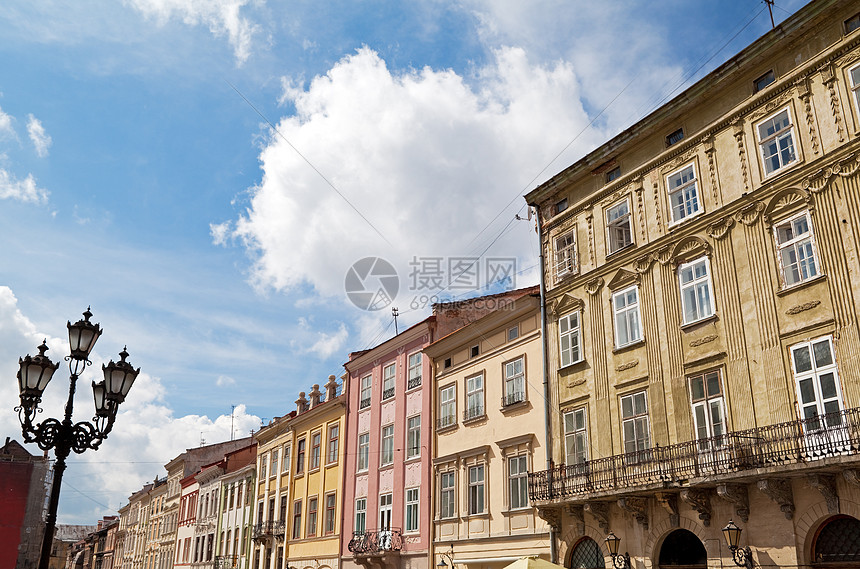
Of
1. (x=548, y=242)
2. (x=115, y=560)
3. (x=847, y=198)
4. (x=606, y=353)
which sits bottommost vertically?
(x=115, y=560)

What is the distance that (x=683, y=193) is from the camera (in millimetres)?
19703

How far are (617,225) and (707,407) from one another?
6371mm

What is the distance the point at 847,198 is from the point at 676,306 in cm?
494

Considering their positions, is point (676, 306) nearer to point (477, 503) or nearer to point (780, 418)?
point (780, 418)

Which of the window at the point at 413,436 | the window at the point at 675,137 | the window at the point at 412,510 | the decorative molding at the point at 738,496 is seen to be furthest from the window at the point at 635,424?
the window at the point at 412,510

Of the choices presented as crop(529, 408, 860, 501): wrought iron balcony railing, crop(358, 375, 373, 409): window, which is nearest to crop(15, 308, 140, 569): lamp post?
crop(529, 408, 860, 501): wrought iron balcony railing

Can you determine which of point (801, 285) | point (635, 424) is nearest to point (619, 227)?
point (635, 424)

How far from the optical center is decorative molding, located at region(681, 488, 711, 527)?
1664 centimetres

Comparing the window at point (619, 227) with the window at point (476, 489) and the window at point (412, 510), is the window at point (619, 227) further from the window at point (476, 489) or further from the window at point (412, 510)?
the window at point (412, 510)

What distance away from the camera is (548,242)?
2445 cm

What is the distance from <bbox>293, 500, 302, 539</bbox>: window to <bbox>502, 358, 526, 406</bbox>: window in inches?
757

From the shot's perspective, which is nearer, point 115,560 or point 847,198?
point 847,198

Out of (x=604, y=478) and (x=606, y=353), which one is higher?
(x=606, y=353)

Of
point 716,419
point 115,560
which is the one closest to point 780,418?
point 716,419
